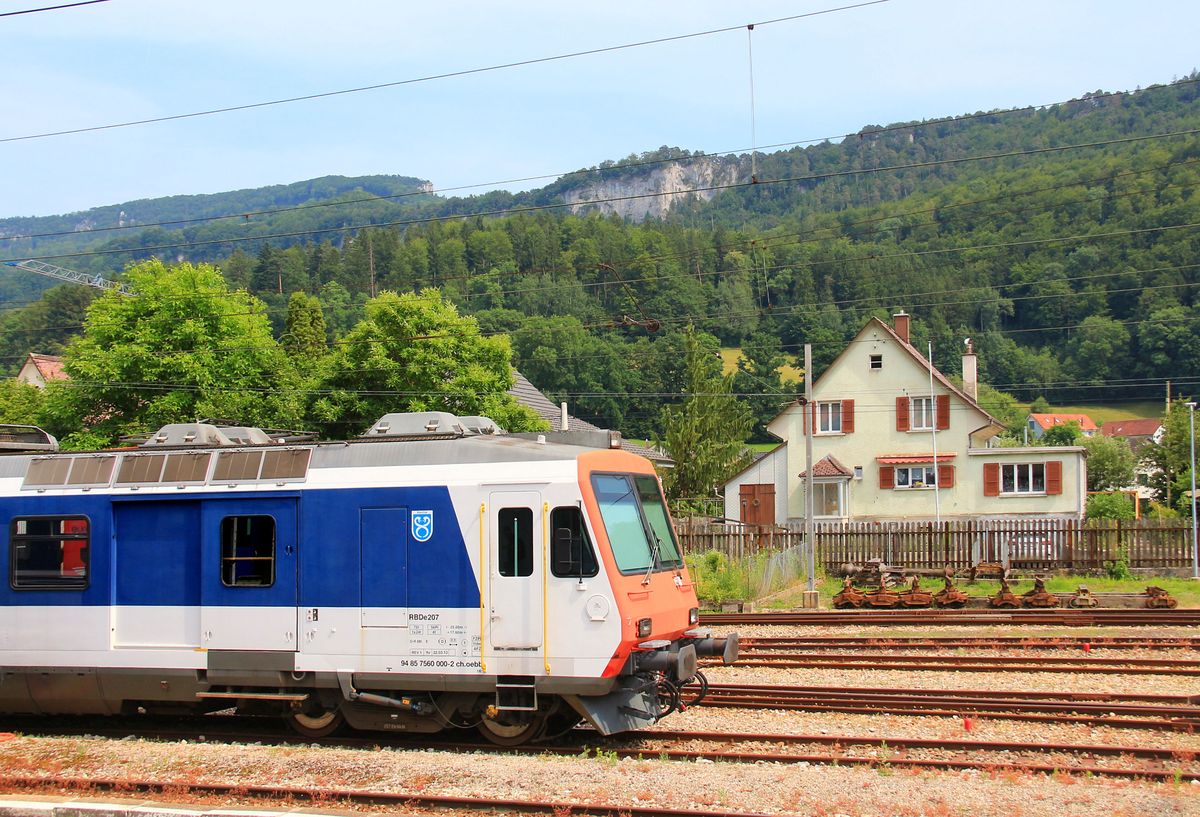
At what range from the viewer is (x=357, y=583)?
37.6 feet

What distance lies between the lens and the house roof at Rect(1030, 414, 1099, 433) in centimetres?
10587

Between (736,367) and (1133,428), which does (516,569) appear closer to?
(736,367)

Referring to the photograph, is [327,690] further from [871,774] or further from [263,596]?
[871,774]

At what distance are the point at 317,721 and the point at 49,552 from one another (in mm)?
4067

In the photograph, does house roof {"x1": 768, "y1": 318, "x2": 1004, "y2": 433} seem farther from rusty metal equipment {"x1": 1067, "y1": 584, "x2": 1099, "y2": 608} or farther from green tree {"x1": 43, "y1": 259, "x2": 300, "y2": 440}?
rusty metal equipment {"x1": 1067, "y1": 584, "x2": 1099, "y2": 608}

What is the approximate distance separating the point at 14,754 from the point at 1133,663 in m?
14.8

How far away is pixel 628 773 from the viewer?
9766mm

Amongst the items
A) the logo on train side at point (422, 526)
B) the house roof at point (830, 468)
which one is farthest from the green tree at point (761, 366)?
the logo on train side at point (422, 526)

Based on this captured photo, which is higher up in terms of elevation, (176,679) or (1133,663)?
(176,679)

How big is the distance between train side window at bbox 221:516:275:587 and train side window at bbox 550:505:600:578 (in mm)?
3412

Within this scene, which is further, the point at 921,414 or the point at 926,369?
the point at 921,414

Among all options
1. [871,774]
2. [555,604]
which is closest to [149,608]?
[555,604]

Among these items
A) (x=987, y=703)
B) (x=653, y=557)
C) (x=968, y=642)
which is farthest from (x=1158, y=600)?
(x=653, y=557)

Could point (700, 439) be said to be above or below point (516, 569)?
below
